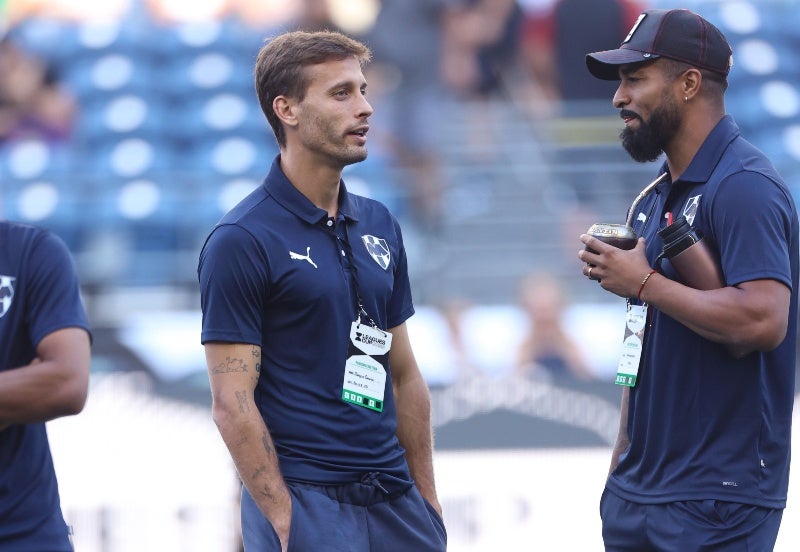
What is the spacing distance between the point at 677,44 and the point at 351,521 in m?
1.25

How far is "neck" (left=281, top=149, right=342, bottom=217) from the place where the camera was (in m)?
2.63

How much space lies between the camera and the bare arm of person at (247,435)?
2.37 m

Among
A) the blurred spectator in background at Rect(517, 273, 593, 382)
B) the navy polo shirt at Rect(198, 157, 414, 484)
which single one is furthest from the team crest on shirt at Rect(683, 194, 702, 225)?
the blurred spectator in background at Rect(517, 273, 593, 382)

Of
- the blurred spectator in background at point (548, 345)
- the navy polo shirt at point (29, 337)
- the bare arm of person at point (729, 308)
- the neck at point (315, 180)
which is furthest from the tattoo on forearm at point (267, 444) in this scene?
the blurred spectator in background at point (548, 345)

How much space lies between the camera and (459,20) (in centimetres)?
844

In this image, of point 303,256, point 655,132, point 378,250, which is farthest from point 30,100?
point 655,132

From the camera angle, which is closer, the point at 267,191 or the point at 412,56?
the point at 267,191

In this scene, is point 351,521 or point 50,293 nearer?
point 50,293

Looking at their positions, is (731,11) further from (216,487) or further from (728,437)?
(728,437)

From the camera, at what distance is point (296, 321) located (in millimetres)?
2469

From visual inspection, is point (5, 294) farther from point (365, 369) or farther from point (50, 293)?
point (365, 369)

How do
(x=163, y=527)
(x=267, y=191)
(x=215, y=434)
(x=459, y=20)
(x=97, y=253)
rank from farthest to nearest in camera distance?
(x=459, y=20) < (x=97, y=253) < (x=215, y=434) < (x=163, y=527) < (x=267, y=191)

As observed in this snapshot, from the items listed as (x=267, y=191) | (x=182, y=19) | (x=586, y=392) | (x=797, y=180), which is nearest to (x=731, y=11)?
(x=797, y=180)

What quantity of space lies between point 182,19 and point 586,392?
14.3 feet
